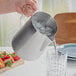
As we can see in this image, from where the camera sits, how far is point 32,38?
682 mm

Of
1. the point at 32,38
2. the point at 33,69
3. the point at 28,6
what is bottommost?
the point at 33,69

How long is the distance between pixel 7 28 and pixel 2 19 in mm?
103

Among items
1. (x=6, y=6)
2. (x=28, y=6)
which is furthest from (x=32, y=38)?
(x=6, y=6)

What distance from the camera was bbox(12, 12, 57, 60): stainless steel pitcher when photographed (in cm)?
67

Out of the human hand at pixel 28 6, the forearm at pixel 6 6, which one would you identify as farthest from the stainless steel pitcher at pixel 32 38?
the forearm at pixel 6 6

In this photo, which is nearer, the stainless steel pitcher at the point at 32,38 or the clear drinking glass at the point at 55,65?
the stainless steel pitcher at the point at 32,38

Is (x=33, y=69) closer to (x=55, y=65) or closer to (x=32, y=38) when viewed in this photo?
(x=55, y=65)

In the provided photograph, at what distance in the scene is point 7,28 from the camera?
2324 mm

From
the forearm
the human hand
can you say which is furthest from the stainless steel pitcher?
the forearm

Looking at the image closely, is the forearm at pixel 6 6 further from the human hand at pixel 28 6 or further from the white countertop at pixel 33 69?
the white countertop at pixel 33 69

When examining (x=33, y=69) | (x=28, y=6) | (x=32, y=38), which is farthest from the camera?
(x=33, y=69)

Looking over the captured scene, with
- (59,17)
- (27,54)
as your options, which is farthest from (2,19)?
(27,54)

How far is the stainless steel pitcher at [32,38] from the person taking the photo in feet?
2.20

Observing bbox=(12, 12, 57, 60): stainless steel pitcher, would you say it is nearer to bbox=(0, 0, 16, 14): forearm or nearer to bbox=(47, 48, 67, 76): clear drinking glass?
bbox=(47, 48, 67, 76): clear drinking glass
